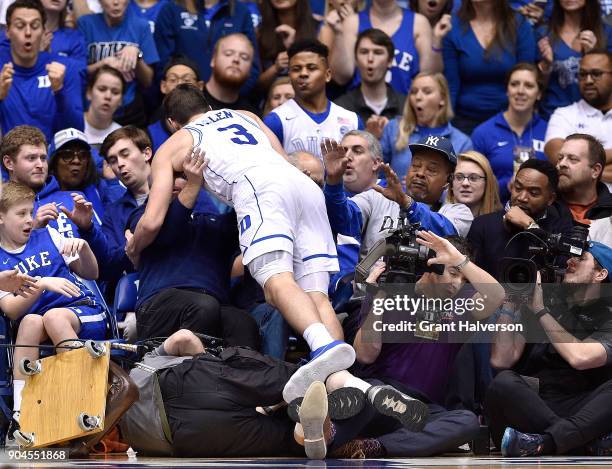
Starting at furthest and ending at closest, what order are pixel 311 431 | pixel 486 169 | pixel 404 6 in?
pixel 404 6 < pixel 486 169 < pixel 311 431

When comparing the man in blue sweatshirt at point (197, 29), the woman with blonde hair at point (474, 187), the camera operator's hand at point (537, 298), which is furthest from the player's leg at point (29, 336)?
the man in blue sweatshirt at point (197, 29)

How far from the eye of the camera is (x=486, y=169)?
9688 millimetres

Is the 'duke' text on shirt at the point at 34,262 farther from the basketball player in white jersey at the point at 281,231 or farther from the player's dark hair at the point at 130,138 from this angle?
the player's dark hair at the point at 130,138

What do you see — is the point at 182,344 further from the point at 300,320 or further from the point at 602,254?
the point at 602,254

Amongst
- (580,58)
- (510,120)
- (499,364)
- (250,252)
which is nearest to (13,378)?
(250,252)

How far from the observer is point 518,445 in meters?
7.29

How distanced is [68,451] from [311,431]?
136 centimetres

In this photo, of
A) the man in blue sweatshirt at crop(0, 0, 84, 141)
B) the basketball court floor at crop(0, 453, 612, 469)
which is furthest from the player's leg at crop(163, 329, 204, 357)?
the man in blue sweatshirt at crop(0, 0, 84, 141)

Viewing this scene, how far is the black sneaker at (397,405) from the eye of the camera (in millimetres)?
6594

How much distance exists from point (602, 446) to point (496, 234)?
72.0 inches

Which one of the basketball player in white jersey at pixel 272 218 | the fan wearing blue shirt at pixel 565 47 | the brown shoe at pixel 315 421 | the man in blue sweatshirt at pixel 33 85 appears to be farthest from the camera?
the fan wearing blue shirt at pixel 565 47

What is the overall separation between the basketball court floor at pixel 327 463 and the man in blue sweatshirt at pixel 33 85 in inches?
177

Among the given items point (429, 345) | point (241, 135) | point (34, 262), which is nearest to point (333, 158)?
point (241, 135)

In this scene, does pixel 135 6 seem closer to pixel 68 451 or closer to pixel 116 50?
pixel 116 50
